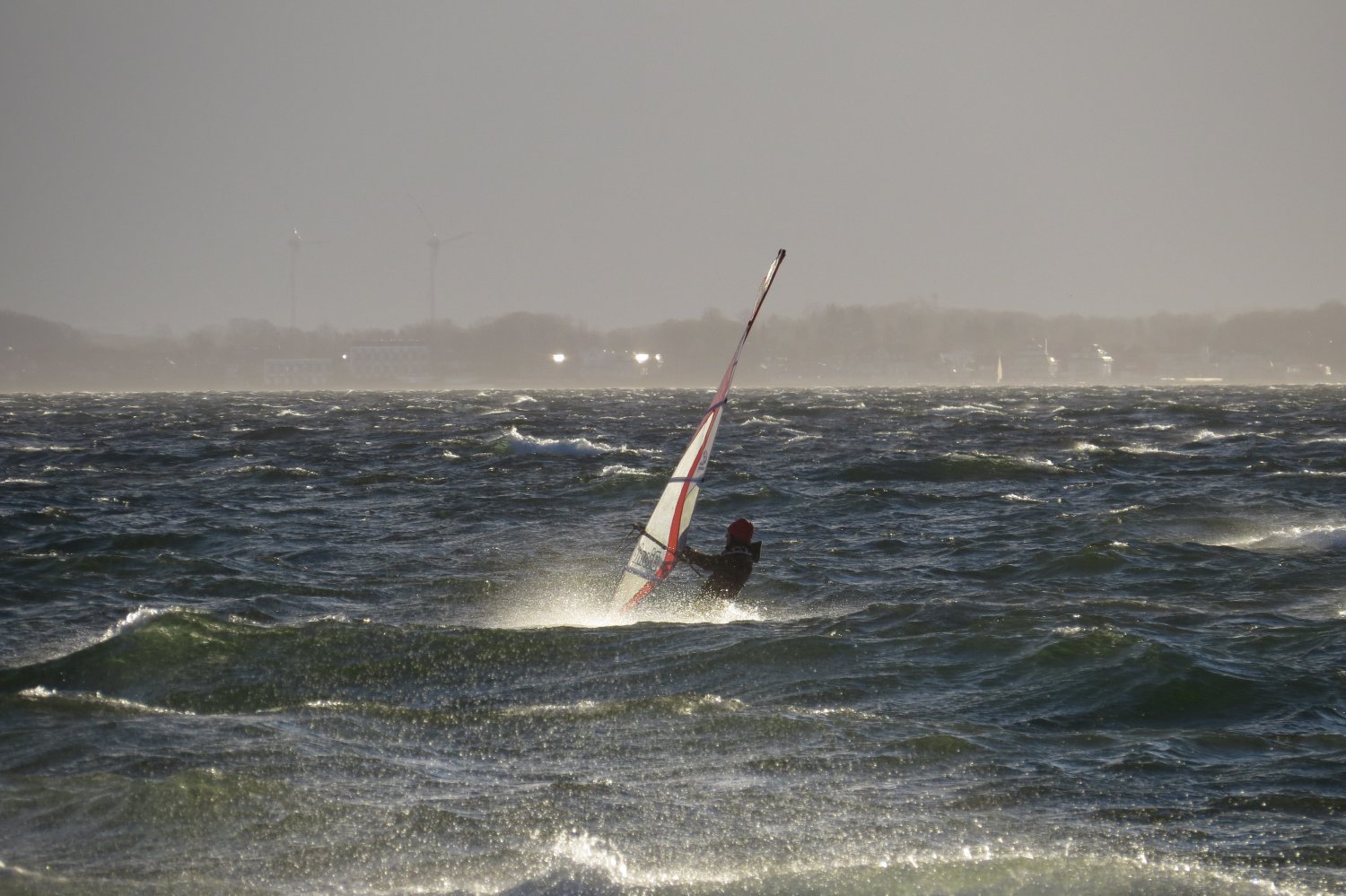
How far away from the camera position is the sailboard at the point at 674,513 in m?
13.5

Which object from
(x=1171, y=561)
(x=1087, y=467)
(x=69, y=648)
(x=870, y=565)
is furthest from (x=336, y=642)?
(x=1087, y=467)

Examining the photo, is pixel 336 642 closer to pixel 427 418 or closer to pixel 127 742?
pixel 127 742

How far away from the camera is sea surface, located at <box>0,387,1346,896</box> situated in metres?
7.05

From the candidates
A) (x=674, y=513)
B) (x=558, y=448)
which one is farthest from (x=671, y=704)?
(x=558, y=448)

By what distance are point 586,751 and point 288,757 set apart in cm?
203

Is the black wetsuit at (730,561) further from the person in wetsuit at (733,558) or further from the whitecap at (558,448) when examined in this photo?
the whitecap at (558,448)

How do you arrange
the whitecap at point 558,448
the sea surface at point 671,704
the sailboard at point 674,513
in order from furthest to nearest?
1. the whitecap at point 558,448
2. the sailboard at point 674,513
3. the sea surface at point 671,704

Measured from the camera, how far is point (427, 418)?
67688mm

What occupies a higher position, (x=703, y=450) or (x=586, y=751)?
(x=703, y=450)

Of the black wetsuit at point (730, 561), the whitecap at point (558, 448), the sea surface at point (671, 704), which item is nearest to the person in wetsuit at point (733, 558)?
the black wetsuit at point (730, 561)

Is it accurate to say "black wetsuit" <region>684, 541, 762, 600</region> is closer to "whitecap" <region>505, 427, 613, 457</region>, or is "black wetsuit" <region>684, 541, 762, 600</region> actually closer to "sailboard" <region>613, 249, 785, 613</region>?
"sailboard" <region>613, 249, 785, 613</region>

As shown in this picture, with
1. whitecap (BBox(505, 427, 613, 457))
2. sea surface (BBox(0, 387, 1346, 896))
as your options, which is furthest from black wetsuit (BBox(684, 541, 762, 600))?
whitecap (BBox(505, 427, 613, 457))

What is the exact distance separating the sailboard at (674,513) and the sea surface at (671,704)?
45 centimetres

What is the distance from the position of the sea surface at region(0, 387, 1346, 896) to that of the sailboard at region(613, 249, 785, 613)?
455mm
